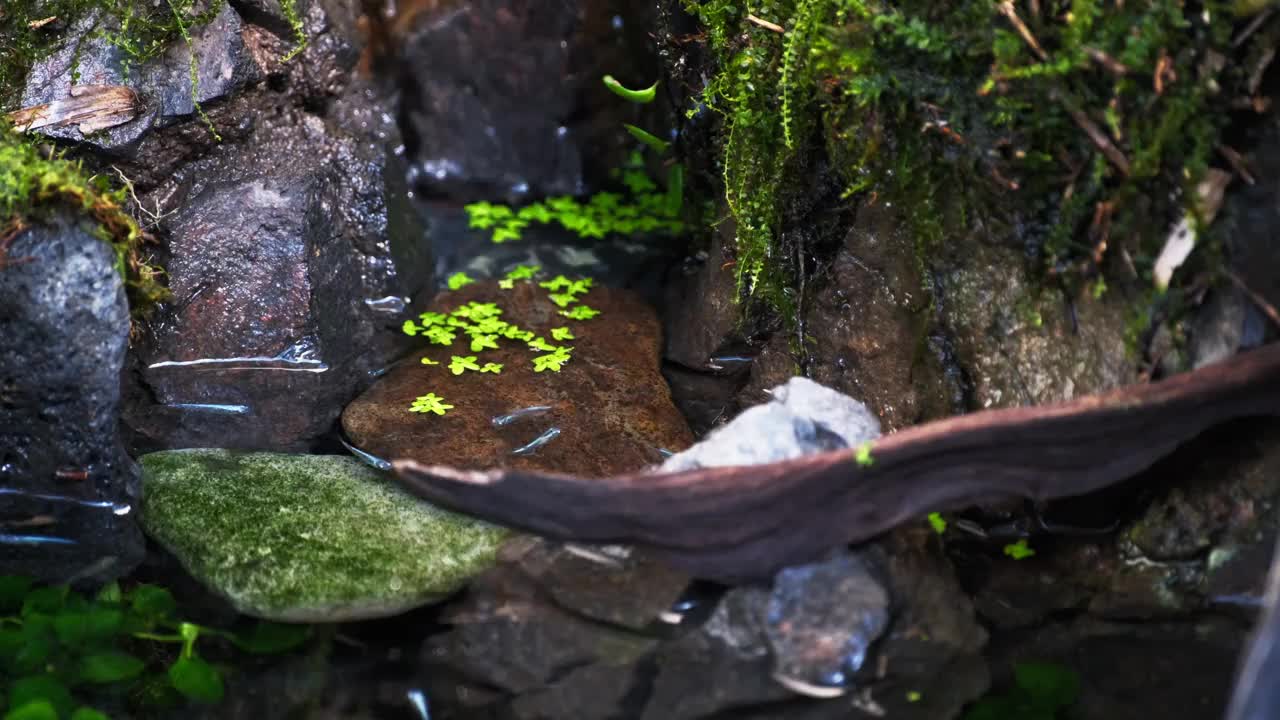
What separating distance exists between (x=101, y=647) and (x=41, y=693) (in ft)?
0.74

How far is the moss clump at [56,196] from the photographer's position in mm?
3174

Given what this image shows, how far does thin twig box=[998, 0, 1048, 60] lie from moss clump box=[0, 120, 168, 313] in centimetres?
289

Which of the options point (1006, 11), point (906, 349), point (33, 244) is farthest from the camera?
point (906, 349)

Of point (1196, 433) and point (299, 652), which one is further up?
point (1196, 433)

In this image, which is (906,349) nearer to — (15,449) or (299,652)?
(299,652)

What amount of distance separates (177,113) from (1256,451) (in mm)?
4048

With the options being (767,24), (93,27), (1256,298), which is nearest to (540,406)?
(767,24)

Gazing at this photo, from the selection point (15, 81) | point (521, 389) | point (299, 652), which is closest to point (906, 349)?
point (521, 389)

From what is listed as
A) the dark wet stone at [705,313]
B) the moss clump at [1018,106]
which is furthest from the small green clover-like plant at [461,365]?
the moss clump at [1018,106]

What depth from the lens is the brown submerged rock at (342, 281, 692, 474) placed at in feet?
12.1

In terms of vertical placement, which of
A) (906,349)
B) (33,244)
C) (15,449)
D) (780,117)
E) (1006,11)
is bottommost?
(15,449)

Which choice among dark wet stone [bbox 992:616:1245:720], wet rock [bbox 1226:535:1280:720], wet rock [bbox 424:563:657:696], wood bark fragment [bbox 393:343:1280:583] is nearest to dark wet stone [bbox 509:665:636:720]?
wet rock [bbox 424:563:657:696]

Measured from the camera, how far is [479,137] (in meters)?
5.66

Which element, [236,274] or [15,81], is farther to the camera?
[236,274]
